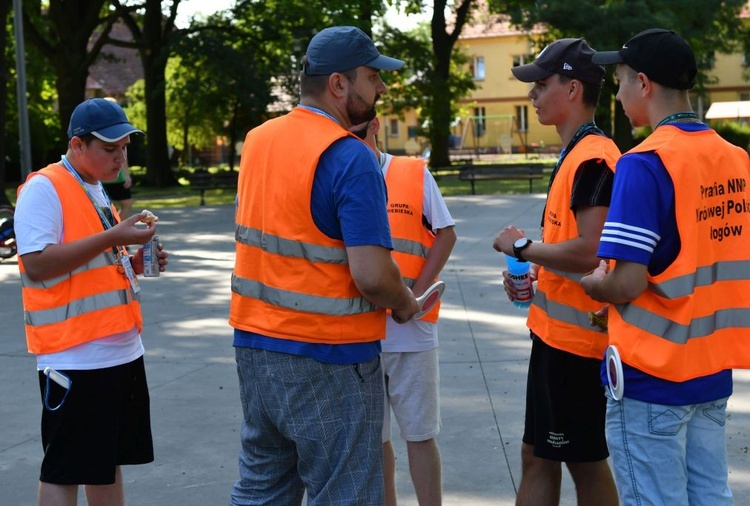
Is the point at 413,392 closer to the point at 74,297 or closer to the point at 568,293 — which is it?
the point at 568,293

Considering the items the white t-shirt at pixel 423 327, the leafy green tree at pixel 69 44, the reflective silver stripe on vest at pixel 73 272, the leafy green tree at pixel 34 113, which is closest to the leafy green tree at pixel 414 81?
the leafy green tree at pixel 69 44

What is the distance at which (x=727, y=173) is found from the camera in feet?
10.5

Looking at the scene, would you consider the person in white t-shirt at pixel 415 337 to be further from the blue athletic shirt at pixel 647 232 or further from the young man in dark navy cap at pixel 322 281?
the blue athletic shirt at pixel 647 232

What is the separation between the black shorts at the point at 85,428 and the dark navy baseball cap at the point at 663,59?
229cm

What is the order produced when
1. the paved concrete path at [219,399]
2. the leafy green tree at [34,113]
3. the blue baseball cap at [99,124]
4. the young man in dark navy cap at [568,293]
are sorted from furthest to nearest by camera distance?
the leafy green tree at [34,113] < the paved concrete path at [219,399] < the blue baseball cap at [99,124] < the young man in dark navy cap at [568,293]

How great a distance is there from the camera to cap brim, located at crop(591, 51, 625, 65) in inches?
134

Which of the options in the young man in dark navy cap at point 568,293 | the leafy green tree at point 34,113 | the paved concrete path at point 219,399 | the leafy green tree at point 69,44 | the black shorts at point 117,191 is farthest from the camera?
the leafy green tree at point 34,113

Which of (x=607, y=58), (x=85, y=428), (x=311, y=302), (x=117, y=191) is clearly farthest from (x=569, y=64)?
(x=117, y=191)

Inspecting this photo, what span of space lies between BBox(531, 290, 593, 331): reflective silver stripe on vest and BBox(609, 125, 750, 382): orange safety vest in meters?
0.55

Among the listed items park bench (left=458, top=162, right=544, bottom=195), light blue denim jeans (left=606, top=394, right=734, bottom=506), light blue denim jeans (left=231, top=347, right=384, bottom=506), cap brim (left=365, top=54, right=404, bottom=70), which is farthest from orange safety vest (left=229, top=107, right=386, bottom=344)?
park bench (left=458, top=162, right=544, bottom=195)

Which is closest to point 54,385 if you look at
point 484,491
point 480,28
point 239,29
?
point 484,491

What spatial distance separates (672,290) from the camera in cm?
315

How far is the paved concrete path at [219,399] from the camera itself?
5336 millimetres

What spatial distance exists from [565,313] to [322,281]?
1.07 m
